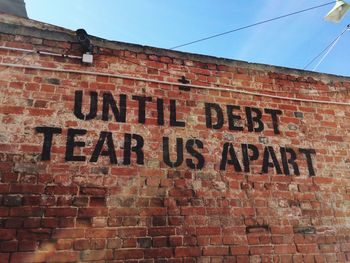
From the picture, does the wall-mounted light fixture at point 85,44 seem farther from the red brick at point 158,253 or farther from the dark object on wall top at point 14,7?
the dark object on wall top at point 14,7

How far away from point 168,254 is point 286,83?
2.84 metres

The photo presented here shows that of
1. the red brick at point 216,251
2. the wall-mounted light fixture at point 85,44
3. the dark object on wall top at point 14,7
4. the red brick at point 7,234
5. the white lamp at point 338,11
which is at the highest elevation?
the dark object on wall top at point 14,7

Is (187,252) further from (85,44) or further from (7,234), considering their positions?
(85,44)

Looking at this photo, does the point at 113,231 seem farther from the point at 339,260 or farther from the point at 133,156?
the point at 339,260

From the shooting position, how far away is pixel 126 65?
386 cm

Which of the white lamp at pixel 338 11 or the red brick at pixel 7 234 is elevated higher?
the white lamp at pixel 338 11

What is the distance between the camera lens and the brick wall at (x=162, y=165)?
306 cm

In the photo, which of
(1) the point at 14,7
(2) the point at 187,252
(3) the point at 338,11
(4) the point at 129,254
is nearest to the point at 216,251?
(2) the point at 187,252

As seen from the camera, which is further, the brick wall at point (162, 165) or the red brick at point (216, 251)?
the red brick at point (216, 251)

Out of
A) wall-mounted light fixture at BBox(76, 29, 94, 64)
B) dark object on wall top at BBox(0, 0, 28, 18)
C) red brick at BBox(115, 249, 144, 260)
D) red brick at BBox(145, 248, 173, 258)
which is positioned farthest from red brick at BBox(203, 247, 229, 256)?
dark object on wall top at BBox(0, 0, 28, 18)

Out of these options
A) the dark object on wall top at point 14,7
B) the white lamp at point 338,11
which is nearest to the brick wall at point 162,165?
A: the white lamp at point 338,11

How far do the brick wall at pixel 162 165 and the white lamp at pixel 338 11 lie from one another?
1.58 meters

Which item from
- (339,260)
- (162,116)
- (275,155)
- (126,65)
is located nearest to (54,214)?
(162,116)

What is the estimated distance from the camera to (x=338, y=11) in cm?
496
